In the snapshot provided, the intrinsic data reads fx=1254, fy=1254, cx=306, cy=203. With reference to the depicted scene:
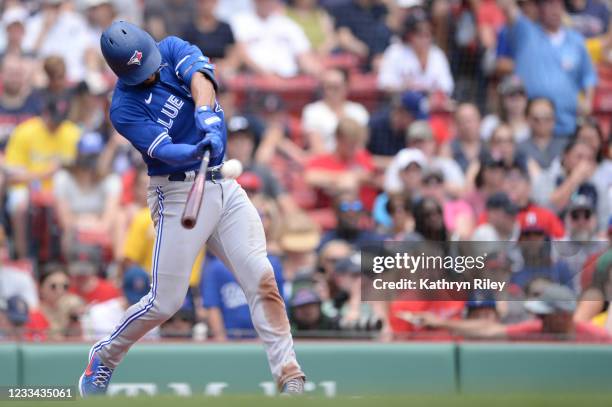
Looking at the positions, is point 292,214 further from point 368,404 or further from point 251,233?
point 368,404

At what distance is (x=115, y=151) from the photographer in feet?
36.9

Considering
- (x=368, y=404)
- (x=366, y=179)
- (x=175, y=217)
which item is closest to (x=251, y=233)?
(x=175, y=217)

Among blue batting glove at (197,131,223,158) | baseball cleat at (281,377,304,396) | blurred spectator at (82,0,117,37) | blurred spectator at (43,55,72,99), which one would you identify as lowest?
baseball cleat at (281,377,304,396)

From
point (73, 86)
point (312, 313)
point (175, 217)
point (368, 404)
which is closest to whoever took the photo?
point (368, 404)

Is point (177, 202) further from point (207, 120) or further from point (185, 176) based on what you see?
point (207, 120)

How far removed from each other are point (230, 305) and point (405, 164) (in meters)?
2.61

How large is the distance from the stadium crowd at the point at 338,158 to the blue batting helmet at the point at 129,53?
2445 mm

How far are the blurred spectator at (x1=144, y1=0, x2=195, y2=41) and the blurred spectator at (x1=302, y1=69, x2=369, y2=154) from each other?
162 cm

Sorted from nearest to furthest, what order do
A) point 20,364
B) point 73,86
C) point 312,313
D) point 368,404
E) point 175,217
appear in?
point 368,404 → point 175,217 → point 20,364 → point 312,313 → point 73,86

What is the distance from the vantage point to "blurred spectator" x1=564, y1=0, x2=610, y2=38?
1272 centimetres

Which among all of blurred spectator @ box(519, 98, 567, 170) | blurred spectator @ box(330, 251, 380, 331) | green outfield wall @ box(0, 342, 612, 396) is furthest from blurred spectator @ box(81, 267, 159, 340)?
blurred spectator @ box(519, 98, 567, 170)

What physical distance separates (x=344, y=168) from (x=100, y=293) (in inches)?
104

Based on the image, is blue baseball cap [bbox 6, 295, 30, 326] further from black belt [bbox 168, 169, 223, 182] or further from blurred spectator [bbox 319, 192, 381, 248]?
black belt [bbox 168, 169, 223, 182]

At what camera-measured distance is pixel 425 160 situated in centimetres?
1105
